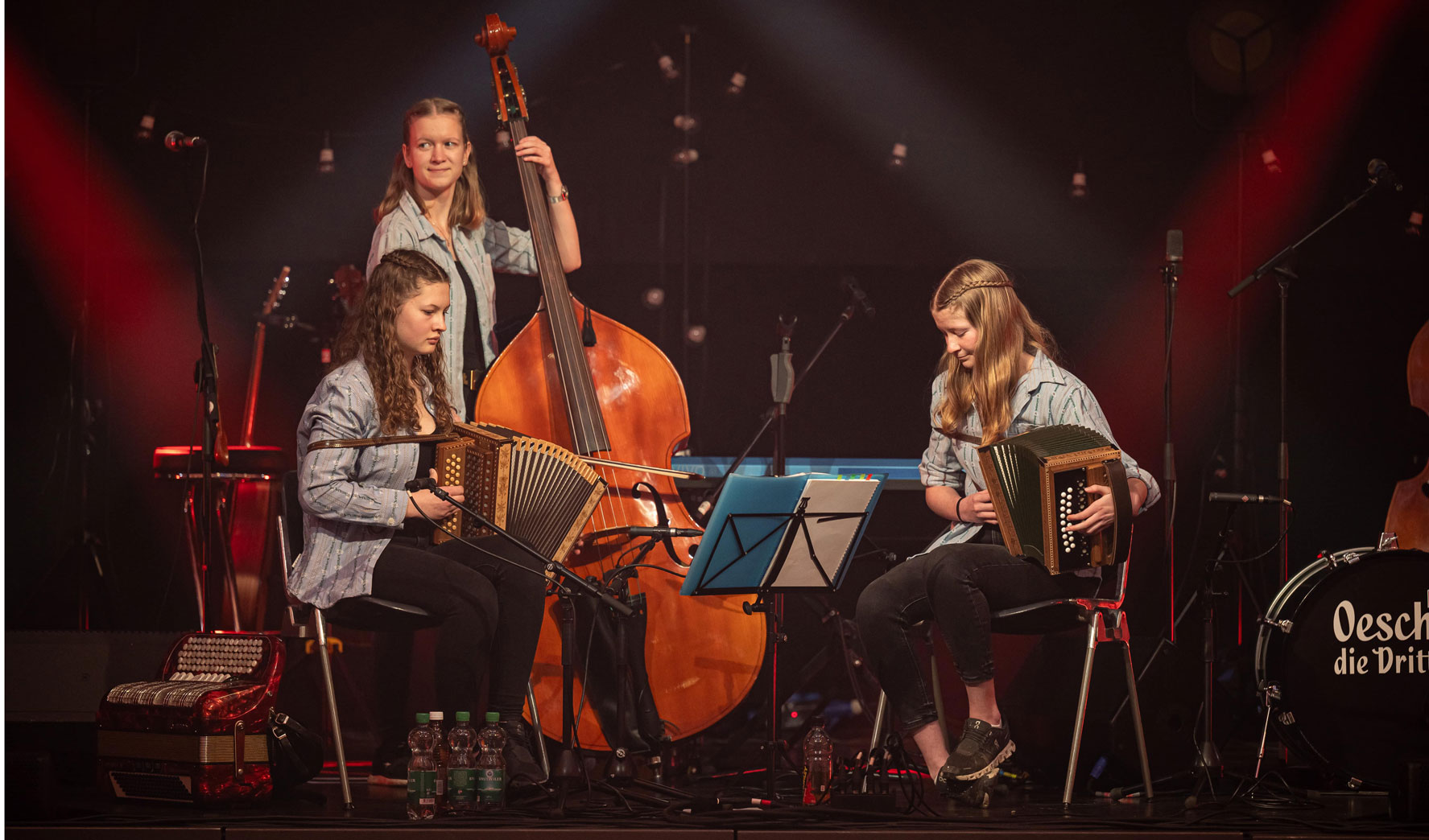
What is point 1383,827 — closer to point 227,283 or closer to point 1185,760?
point 1185,760

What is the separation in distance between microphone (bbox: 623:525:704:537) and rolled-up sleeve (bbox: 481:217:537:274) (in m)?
1.18

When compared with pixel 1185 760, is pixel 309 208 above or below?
above

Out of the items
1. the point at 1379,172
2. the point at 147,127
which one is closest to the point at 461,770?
the point at 1379,172

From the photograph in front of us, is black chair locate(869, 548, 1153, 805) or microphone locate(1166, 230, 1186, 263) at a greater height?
microphone locate(1166, 230, 1186, 263)

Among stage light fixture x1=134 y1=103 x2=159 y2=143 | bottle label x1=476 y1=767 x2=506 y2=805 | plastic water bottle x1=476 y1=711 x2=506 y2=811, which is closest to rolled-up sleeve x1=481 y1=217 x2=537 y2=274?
plastic water bottle x1=476 y1=711 x2=506 y2=811

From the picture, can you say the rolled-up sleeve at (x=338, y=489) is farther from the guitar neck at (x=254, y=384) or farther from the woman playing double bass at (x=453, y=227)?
the guitar neck at (x=254, y=384)

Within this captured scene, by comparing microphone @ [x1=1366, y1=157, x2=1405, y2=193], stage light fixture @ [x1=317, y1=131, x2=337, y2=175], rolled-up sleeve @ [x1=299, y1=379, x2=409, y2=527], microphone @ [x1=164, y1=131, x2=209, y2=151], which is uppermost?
stage light fixture @ [x1=317, y1=131, x2=337, y2=175]

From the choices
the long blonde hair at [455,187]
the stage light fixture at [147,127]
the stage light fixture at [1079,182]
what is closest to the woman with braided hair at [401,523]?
the long blonde hair at [455,187]

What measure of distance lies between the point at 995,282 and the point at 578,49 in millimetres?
3031

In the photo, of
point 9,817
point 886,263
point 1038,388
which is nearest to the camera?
point 9,817

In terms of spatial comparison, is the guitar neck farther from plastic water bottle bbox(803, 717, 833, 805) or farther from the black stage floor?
plastic water bottle bbox(803, 717, 833, 805)

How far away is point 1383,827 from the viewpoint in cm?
329

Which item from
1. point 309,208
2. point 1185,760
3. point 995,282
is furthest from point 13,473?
point 1185,760

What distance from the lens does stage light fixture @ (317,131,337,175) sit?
6055mm
